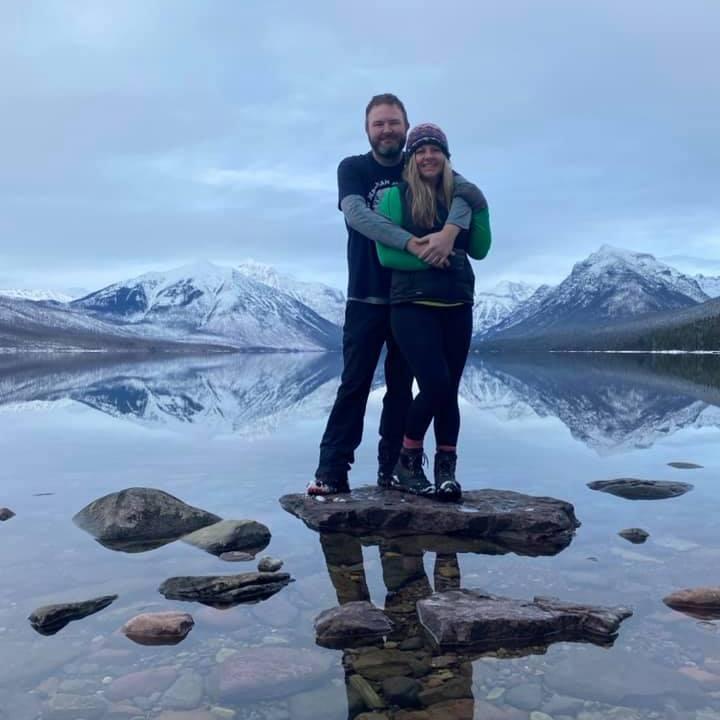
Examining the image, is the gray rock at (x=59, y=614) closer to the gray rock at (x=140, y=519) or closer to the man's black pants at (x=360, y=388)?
the gray rock at (x=140, y=519)

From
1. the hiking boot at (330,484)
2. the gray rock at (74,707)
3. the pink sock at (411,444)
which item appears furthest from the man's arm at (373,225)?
the gray rock at (74,707)

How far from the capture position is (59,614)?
12.0 ft

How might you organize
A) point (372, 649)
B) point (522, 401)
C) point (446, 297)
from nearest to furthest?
point (372, 649)
point (446, 297)
point (522, 401)

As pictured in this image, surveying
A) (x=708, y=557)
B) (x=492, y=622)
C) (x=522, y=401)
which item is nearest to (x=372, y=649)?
(x=492, y=622)

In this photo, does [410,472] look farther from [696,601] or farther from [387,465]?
[696,601]

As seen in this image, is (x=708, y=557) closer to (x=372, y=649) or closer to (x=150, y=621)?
(x=372, y=649)

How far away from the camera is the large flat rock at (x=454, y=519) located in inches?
217

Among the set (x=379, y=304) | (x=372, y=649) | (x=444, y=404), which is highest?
(x=379, y=304)

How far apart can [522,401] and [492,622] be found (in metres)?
16.3

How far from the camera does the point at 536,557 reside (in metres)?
4.93

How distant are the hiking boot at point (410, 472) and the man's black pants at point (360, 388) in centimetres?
22

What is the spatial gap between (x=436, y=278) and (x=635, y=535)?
8.52 ft

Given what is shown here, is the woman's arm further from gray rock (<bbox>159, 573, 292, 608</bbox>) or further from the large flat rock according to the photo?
gray rock (<bbox>159, 573, 292, 608</bbox>)

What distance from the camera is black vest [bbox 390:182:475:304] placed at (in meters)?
6.03
